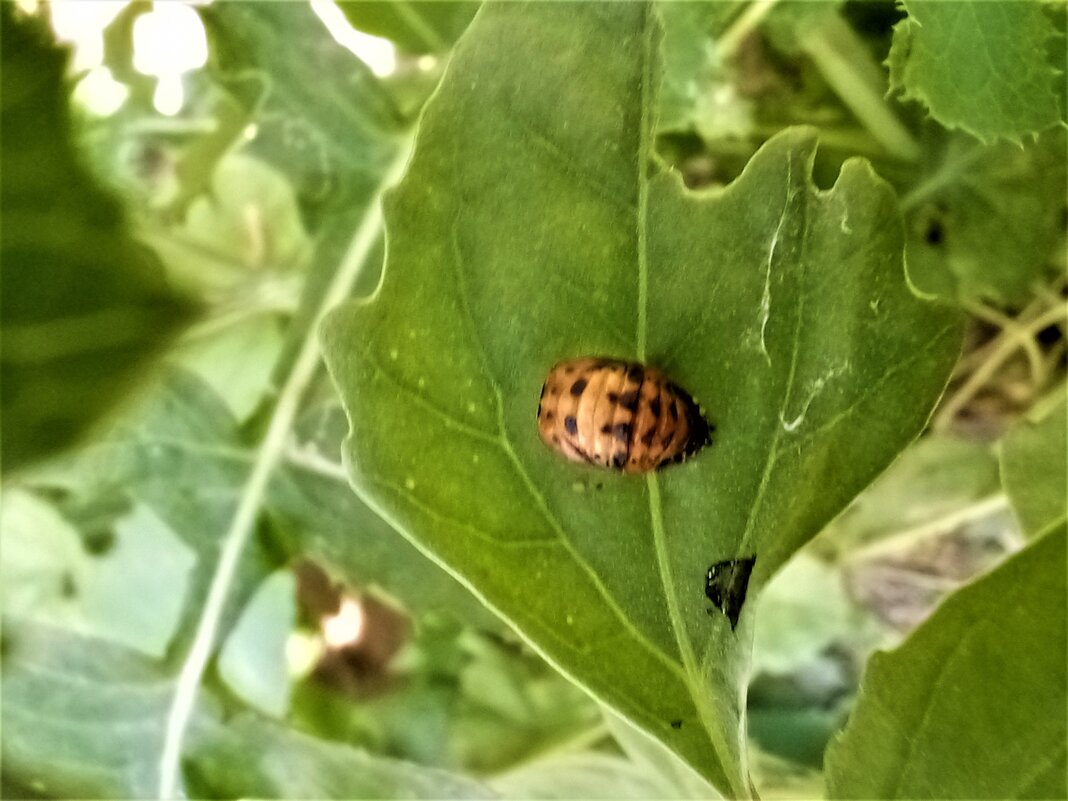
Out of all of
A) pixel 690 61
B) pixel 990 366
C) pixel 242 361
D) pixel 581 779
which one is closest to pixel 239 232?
pixel 242 361

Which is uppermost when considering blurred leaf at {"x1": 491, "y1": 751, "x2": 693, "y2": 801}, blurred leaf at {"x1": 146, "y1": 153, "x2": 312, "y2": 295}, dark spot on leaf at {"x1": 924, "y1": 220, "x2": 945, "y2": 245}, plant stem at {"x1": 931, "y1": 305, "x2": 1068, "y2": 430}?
blurred leaf at {"x1": 146, "y1": 153, "x2": 312, "y2": 295}

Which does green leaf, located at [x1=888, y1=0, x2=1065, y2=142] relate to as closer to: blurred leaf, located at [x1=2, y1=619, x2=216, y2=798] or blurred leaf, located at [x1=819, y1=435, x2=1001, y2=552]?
blurred leaf, located at [x1=819, y1=435, x2=1001, y2=552]

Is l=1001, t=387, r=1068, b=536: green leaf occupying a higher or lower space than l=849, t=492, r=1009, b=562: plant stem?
lower

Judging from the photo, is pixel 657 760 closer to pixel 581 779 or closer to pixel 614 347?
pixel 581 779

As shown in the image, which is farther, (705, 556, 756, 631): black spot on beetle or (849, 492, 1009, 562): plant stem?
(849, 492, 1009, 562): plant stem

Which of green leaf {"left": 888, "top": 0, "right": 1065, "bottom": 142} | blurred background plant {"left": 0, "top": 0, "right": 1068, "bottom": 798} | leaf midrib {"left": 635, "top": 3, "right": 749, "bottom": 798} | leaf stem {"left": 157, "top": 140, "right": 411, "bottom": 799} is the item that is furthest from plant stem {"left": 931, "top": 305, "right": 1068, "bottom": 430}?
leaf stem {"left": 157, "top": 140, "right": 411, "bottom": 799}

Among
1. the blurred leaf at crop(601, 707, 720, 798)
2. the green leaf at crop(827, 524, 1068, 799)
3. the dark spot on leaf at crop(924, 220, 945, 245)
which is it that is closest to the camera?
the green leaf at crop(827, 524, 1068, 799)

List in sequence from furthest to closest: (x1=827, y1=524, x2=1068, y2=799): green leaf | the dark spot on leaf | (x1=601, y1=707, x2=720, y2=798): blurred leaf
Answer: the dark spot on leaf < (x1=601, y1=707, x2=720, y2=798): blurred leaf < (x1=827, y1=524, x2=1068, y2=799): green leaf
